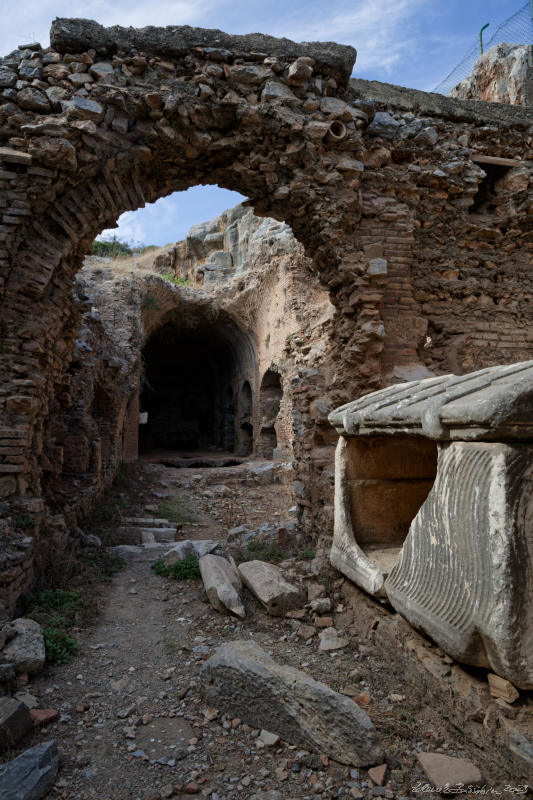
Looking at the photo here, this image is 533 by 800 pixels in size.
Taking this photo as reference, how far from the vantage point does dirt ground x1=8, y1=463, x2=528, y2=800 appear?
2.05 meters

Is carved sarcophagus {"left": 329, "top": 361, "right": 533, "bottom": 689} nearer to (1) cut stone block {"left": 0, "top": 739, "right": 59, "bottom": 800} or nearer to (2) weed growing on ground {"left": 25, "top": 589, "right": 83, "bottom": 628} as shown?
(1) cut stone block {"left": 0, "top": 739, "right": 59, "bottom": 800}

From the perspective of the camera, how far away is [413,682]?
102 inches

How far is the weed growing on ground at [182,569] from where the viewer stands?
4.64m

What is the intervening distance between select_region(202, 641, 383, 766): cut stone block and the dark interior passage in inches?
656

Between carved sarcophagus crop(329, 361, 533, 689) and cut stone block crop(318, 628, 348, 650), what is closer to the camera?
carved sarcophagus crop(329, 361, 533, 689)

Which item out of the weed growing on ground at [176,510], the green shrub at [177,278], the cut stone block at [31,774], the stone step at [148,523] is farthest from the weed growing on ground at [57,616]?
the green shrub at [177,278]

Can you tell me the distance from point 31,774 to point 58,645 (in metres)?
1.24

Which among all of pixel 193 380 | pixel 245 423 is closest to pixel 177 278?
pixel 193 380

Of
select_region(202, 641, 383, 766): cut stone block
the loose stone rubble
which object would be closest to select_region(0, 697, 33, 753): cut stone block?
the loose stone rubble

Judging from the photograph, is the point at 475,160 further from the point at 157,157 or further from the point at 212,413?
the point at 212,413

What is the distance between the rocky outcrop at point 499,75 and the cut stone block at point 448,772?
12.1 metres

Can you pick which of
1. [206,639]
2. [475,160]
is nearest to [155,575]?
[206,639]

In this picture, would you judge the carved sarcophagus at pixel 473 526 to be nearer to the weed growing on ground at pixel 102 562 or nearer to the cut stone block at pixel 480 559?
the cut stone block at pixel 480 559

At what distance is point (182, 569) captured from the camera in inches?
186
